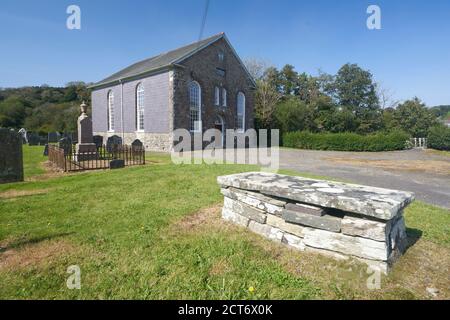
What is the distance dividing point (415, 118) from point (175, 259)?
50.8 meters

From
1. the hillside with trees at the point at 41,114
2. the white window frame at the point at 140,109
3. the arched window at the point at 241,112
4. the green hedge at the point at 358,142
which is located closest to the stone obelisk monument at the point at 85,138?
the white window frame at the point at 140,109

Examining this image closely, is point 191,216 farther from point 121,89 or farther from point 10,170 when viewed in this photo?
point 121,89

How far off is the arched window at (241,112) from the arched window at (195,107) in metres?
6.50

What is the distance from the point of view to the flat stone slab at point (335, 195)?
260 cm

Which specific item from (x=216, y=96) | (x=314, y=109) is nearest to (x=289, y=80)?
(x=314, y=109)

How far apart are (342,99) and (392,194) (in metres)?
50.9

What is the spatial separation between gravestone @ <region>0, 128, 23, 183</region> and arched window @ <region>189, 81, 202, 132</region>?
18.7 m

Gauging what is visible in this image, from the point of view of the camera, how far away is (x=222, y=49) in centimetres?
2580

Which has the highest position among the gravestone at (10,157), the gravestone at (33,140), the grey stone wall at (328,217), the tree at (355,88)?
the tree at (355,88)

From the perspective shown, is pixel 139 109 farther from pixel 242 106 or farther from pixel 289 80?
pixel 289 80

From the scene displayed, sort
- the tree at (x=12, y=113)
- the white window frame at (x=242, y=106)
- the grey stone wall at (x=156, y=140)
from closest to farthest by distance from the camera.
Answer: the grey stone wall at (x=156, y=140), the white window frame at (x=242, y=106), the tree at (x=12, y=113)

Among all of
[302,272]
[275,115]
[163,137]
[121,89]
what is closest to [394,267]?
[302,272]

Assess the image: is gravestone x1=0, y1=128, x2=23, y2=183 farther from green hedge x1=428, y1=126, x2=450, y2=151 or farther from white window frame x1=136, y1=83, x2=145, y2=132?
green hedge x1=428, y1=126, x2=450, y2=151

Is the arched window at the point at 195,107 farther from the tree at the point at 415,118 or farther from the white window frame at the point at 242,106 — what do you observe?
the tree at the point at 415,118
